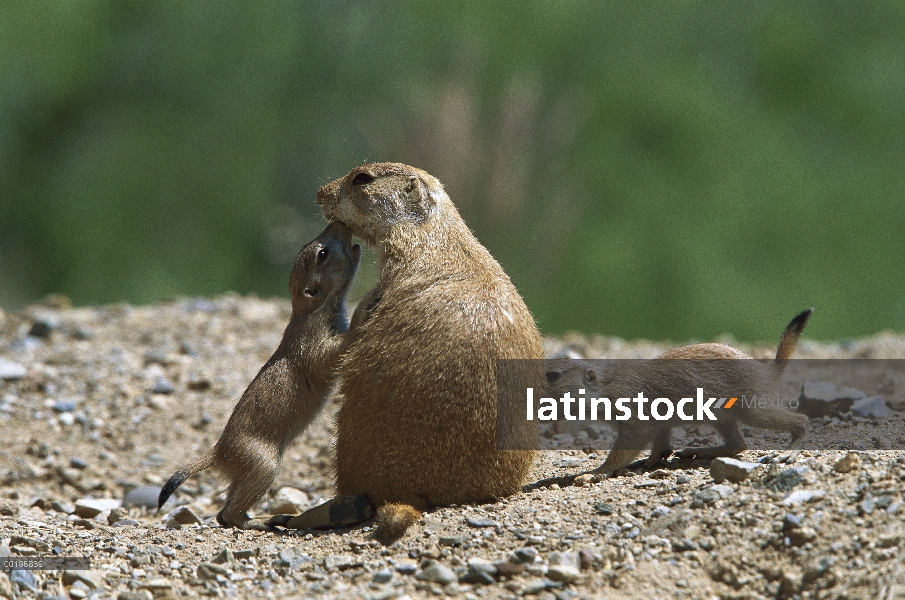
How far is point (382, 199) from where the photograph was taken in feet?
18.3

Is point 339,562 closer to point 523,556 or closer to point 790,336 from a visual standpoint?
point 523,556

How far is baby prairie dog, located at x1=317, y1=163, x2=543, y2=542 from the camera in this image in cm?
484

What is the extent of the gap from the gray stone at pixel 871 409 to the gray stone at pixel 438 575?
3.02m

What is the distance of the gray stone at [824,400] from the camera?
6.32 m

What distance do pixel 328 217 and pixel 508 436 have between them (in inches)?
66.4

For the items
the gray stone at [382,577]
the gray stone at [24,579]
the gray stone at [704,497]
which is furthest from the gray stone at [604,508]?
the gray stone at [24,579]

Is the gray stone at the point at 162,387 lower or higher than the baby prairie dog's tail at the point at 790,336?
lower

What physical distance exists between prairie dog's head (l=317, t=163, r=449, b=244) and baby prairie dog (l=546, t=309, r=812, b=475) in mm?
1066

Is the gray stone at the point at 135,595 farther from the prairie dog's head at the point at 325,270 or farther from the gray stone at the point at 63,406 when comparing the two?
the gray stone at the point at 63,406

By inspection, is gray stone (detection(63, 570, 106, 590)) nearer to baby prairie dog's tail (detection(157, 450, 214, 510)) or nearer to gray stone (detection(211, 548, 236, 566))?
gray stone (detection(211, 548, 236, 566))

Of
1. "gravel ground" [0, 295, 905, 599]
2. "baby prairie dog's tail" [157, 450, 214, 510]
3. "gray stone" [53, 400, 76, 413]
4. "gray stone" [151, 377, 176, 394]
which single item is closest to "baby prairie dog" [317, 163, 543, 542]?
"gravel ground" [0, 295, 905, 599]

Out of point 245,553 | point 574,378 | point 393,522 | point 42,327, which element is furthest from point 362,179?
point 42,327

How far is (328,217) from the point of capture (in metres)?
5.88

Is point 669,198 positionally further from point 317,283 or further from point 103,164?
point 317,283
